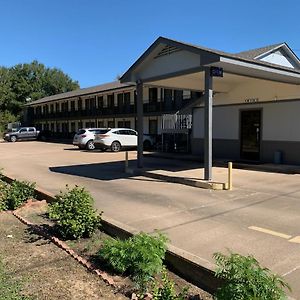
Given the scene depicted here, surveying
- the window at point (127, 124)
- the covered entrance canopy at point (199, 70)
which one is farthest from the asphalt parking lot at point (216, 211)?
the window at point (127, 124)

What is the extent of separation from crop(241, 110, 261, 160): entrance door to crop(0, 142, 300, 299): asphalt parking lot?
3168 mm

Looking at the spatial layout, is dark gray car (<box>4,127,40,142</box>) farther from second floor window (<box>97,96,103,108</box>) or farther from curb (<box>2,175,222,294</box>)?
curb (<box>2,175,222,294</box>)

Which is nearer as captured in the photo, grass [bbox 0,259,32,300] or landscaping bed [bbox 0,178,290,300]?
landscaping bed [bbox 0,178,290,300]

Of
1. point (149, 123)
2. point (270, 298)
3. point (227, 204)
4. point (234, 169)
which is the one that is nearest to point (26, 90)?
point (149, 123)

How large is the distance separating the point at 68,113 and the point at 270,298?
48.9 metres

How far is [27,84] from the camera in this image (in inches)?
2931

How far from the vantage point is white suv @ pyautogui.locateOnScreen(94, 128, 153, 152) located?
26.3 m

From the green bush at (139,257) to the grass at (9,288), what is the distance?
1.13 metres

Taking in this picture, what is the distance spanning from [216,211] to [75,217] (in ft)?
10.6

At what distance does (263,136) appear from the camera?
16.3 meters

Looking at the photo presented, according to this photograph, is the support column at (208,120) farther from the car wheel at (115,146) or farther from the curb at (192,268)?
the car wheel at (115,146)

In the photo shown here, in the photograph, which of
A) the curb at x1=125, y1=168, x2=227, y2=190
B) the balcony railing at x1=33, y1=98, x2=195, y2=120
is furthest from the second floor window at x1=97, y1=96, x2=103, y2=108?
the curb at x1=125, y1=168, x2=227, y2=190

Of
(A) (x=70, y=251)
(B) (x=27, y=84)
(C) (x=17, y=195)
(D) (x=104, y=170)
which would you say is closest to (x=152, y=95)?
(D) (x=104, y=170)

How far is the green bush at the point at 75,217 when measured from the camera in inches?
238
